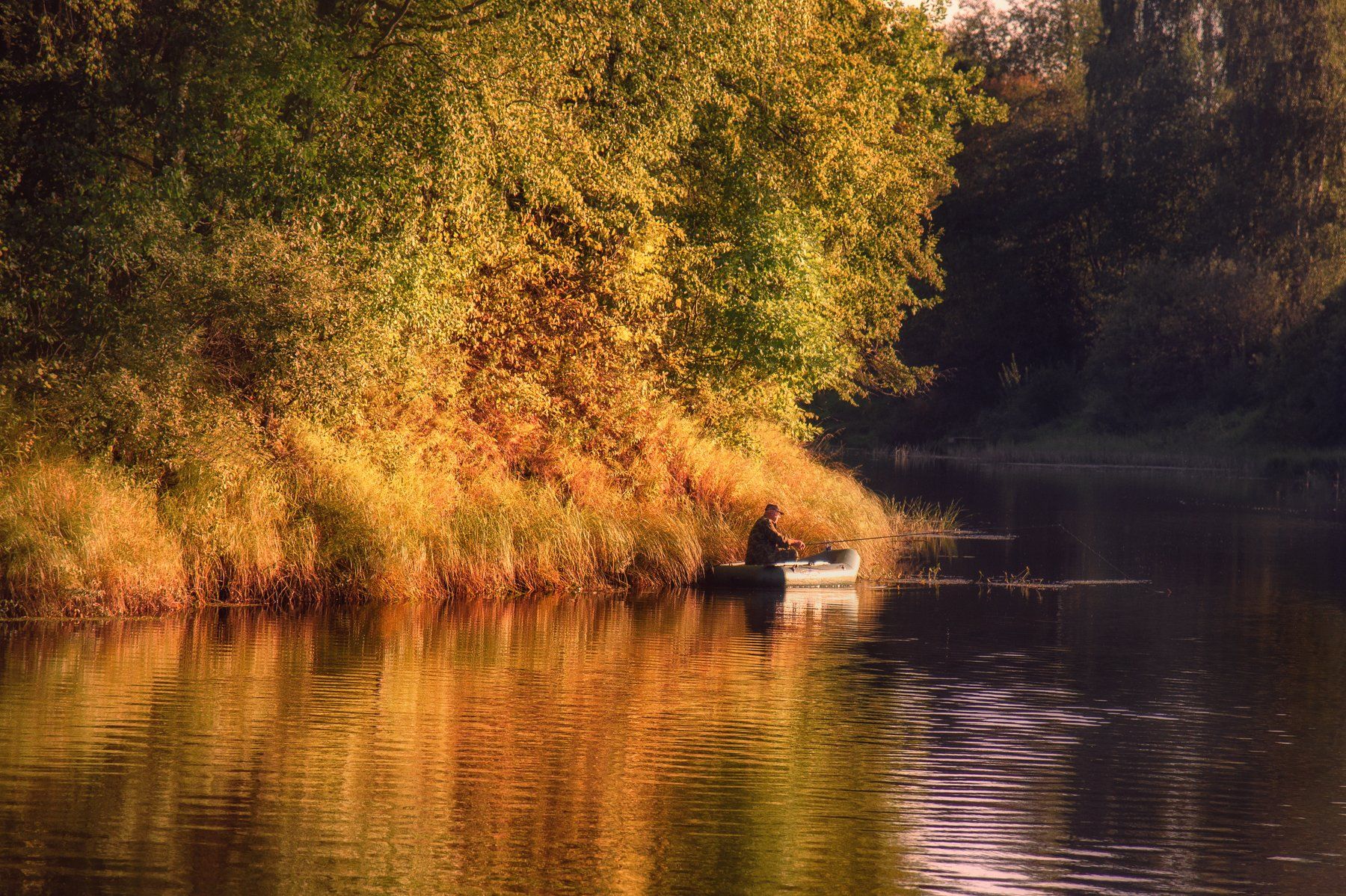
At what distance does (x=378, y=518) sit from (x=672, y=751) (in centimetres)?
938

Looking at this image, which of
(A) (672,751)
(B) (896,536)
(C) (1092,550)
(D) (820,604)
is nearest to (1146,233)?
(C) (1092,550)

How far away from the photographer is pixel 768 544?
26094 mm

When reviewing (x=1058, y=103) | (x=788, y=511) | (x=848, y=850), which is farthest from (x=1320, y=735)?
(x=1058, y=103)

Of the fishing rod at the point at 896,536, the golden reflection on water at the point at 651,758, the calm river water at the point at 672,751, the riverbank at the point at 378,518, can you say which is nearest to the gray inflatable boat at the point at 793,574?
the riverbank at the point at 378,518

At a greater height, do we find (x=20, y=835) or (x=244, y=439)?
(x=244, y=439)

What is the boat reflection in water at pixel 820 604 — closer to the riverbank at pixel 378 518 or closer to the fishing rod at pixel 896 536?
the fishing rod at pixel 896 536

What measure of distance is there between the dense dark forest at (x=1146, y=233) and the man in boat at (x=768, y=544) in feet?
116

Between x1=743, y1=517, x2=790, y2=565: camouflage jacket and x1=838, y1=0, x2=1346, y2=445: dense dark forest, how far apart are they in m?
35.3

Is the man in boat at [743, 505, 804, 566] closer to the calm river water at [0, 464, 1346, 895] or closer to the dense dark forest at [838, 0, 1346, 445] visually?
the calm river water at [0, 464, 1346, 895]

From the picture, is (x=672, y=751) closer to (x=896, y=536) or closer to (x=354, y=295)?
(x=354, y=295)

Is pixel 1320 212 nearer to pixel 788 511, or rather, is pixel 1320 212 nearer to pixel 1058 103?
pixel 1058 103

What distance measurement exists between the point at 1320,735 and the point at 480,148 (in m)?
12.1

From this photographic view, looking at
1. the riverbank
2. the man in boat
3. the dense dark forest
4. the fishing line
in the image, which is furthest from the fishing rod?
the dense dark forest

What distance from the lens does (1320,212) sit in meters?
66.8
